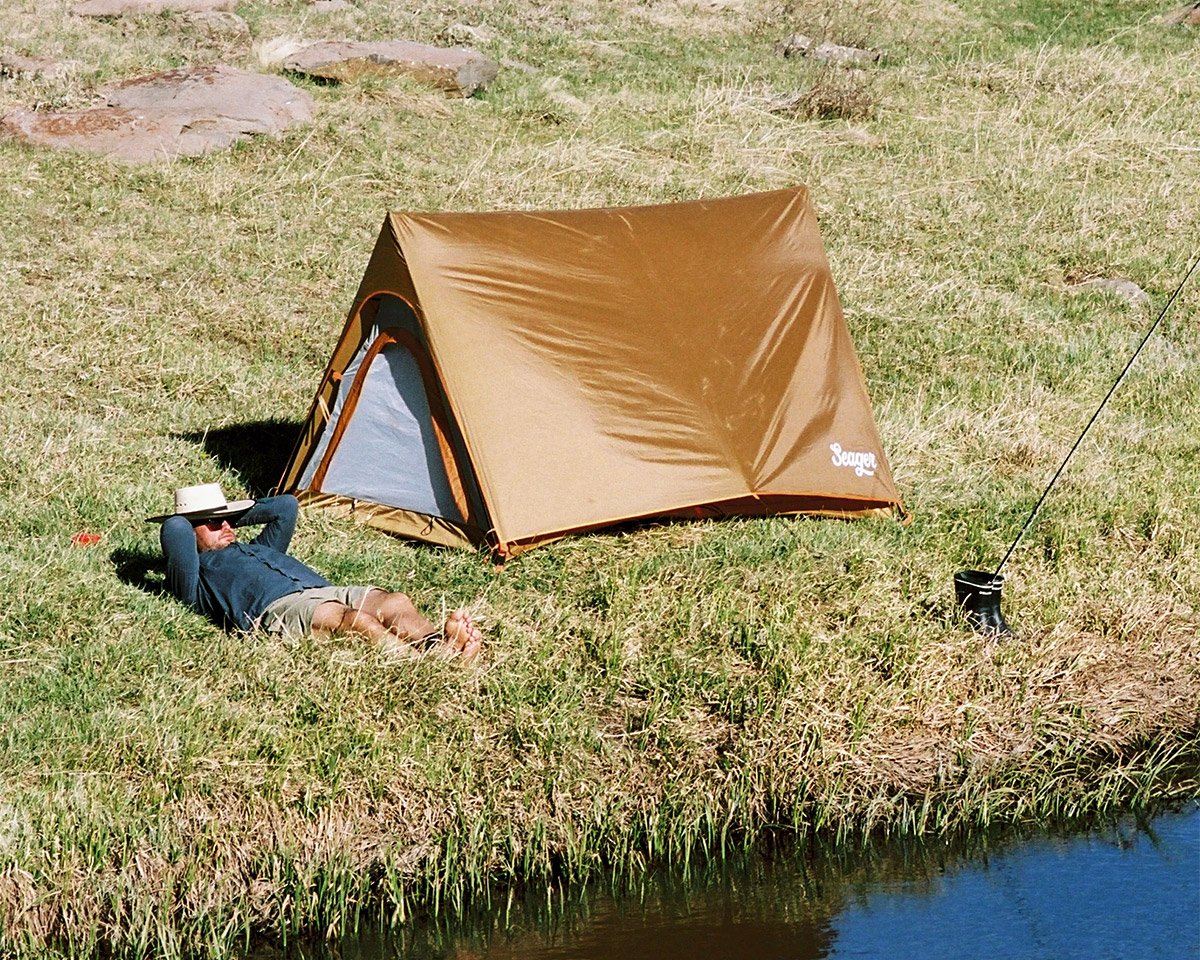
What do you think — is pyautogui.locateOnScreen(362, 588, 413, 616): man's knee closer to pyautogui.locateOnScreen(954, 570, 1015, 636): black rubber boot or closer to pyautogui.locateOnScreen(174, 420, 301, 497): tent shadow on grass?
pyautogui.locateOnScreen(174, 420, 301, 497): tent shadow on grass

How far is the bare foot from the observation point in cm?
677

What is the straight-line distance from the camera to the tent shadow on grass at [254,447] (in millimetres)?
9305

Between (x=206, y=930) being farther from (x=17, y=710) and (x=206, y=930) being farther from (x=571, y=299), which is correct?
(x=571, y=299)

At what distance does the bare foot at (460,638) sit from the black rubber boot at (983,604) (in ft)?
7.68

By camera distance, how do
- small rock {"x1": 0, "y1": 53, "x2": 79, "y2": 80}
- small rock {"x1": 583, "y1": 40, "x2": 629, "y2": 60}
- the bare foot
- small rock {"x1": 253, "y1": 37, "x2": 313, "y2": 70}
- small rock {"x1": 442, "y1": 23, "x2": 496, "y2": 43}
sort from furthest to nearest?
small rock {"x1": 583, "y1": 40, "x2": 629, "y2": 60} → small rock {"x1": 442, "y1": 23, "x2": 496, "y2": 43} → small rock {"x1": 253, "y1": 37, "x2": 313, "y2": 70} → small rock {"x1": 0, "y1": 53, "x2": 79, "y2": 80} → the bare foot

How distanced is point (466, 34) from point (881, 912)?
52.6 ft

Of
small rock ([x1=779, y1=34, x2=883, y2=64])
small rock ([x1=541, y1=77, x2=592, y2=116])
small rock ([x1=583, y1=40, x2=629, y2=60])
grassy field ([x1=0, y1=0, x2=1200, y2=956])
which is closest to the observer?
grassy field ([x1=0, y1=0, x2=1200, y2=956])

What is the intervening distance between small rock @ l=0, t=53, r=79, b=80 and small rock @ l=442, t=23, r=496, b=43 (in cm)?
495

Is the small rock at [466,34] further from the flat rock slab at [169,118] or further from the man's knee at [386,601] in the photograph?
the man's knee at [386,601]

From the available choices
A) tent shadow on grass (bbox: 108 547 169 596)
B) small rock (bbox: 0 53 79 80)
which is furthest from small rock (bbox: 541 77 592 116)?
tent shadow on grass (bbox: 108 547 169 596)

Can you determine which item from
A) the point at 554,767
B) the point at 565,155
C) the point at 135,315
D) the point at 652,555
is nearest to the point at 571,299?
the point at 652,555

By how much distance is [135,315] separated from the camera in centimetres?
1182

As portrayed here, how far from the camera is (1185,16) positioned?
23.0 metres

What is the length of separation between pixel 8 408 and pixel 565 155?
699 centimetres
